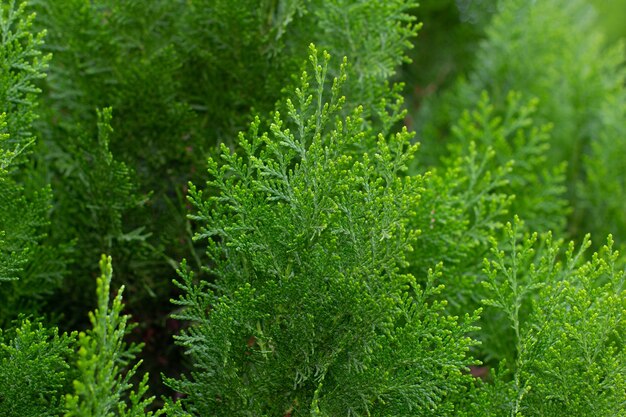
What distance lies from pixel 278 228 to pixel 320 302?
0.84ft

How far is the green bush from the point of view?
204 centimetres

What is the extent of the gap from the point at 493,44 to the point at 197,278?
2499 millimetres

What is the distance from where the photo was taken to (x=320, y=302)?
6.72 ft

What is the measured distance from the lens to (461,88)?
14.1 ft

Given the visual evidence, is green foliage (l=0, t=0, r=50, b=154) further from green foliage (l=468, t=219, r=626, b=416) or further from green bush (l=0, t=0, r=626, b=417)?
green foliage (l=468, t=219, r=626, b=416)

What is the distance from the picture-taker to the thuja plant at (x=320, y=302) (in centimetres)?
202

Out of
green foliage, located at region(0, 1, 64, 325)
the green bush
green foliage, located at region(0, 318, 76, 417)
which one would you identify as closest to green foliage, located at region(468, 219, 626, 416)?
the green bush

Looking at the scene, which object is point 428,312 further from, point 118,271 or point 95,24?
point 95,24

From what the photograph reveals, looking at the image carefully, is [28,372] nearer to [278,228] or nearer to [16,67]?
[278,228]

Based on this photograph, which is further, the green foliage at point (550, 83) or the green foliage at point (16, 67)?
the green foliage at point (550, 83)

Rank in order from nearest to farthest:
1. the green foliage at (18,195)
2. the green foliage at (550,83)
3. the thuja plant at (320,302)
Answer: the thuja plant at (320,302), the green foliage at (18,195), the green foliage at (550,83)

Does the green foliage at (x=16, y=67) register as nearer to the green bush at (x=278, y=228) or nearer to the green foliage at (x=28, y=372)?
the green bush at (x=278, y=228)

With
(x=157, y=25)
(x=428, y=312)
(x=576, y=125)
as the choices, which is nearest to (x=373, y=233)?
(x=428, y=312)

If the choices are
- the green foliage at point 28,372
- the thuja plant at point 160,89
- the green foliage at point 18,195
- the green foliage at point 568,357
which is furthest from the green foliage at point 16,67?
the green foliage at point 568,357
